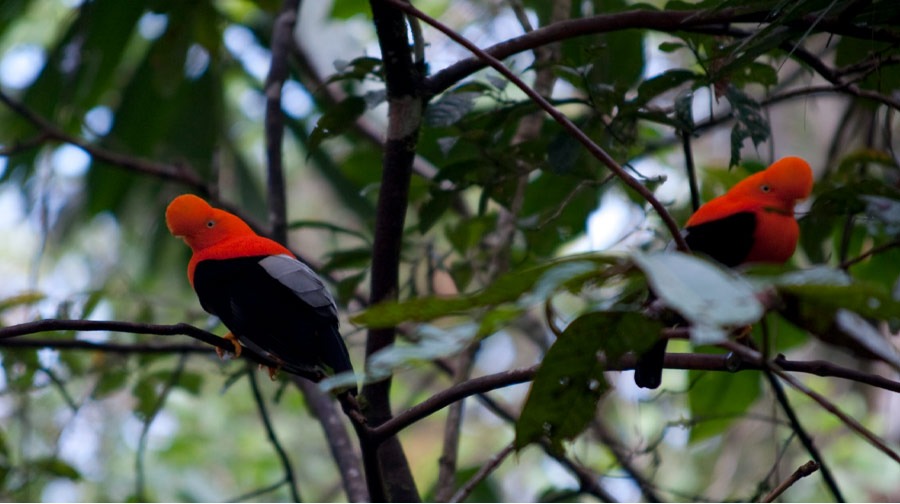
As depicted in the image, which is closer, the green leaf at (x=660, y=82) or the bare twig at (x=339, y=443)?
the green leaf at (x=660, y=82)

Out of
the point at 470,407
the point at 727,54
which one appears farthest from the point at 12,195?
the point at 470,407

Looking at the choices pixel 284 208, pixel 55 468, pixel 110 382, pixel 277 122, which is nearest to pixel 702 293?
pixel 284 208

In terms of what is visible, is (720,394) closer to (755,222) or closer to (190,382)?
(755,222)

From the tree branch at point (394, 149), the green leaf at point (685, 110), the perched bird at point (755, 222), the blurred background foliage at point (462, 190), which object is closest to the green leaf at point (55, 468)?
the blurred background foliage at point (462, 190)

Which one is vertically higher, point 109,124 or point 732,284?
point 109,124

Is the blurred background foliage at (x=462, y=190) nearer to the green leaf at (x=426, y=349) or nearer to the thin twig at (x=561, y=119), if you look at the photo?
the green leaf at (x=426, y=349)

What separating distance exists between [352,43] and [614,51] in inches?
80.1

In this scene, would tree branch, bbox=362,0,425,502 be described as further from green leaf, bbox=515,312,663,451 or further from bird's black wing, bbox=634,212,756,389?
bird's black wing, bbox=634,212,756,389

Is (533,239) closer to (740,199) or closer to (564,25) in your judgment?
(740,199)

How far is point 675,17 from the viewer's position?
2041 millimetres

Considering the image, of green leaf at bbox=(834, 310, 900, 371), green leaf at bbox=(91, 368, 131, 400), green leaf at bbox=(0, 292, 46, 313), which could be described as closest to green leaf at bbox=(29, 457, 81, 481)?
green leaf at bbox=(91, 368, 131, 400)

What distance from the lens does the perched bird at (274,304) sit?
1.98m

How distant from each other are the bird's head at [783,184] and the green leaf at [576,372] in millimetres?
1115

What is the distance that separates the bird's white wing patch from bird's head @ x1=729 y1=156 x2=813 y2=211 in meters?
1.21
